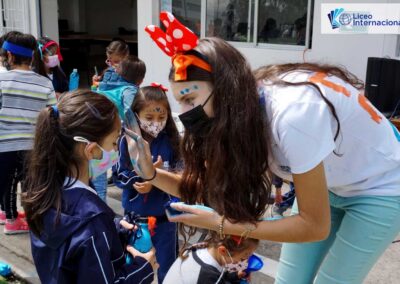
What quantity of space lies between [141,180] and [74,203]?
0.92m

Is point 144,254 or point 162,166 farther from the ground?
point 162,166

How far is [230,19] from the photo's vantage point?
6406mm

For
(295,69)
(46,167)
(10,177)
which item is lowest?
(10,177)

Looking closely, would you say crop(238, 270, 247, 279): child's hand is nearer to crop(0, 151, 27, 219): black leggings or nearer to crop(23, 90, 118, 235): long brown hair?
crop(23, 90, 118, 235): long brown hair

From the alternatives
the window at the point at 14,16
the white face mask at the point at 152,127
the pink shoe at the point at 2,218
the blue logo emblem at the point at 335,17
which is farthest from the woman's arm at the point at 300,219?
the window at the point at 14,16

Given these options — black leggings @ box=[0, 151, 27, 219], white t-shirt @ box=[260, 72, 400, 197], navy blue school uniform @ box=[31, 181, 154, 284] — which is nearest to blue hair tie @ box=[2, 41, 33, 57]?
black leggings @ box=[0, 151, 27, 219]

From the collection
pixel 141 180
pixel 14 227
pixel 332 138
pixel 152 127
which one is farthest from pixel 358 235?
Answer: pixel 14 227

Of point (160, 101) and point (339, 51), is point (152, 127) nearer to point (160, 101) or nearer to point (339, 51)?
point (160, 101)

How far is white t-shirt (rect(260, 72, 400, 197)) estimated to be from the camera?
4.36ft

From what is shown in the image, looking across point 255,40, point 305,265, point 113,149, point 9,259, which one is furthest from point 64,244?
point 255,40

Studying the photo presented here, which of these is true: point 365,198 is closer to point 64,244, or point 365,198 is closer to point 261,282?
point 64,244

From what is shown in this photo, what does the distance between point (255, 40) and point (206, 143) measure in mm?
4825

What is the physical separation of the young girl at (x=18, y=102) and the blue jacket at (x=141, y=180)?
0.97 meters

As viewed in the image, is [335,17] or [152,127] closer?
[152,127]
